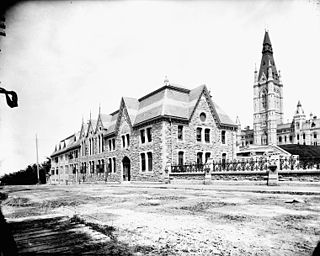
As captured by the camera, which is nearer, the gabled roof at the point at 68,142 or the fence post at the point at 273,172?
the fence post at the point at 273,172

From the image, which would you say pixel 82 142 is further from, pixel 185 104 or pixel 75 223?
pixel 75 223

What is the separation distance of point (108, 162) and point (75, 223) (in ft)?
97.9

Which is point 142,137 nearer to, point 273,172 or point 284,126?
point 273,172

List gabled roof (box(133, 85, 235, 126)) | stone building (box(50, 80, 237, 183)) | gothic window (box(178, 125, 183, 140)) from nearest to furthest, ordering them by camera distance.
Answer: stone building (box(50, 80, 237, 183)), gabled roof (box(133, 85, 235, 126)), gothic window (box(178, 125, 183, 140))

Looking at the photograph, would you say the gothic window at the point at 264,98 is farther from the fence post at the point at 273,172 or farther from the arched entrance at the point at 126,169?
the fence post at the point at 273,172

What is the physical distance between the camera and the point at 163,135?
26.1 m

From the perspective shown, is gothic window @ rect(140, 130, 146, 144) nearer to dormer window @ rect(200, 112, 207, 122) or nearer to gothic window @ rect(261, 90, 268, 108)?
dormer window @ rect(200, 112, 207, 122)

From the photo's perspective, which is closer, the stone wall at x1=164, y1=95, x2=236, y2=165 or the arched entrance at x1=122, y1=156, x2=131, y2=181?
the stone wall at x1=164, y1=95, x2=236, y2=165

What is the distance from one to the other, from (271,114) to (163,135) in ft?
325

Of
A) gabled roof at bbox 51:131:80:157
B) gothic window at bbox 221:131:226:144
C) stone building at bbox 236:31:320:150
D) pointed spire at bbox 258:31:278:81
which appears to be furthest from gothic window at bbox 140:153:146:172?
pointed spire at bbox 258:31:278:81

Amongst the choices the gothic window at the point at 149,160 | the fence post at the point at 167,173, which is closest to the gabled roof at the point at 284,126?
the gothic window at the point at 149,160

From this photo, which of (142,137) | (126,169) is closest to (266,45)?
(142,137)

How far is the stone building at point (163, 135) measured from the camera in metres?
26.8

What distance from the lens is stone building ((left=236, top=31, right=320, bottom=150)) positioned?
350 feet
